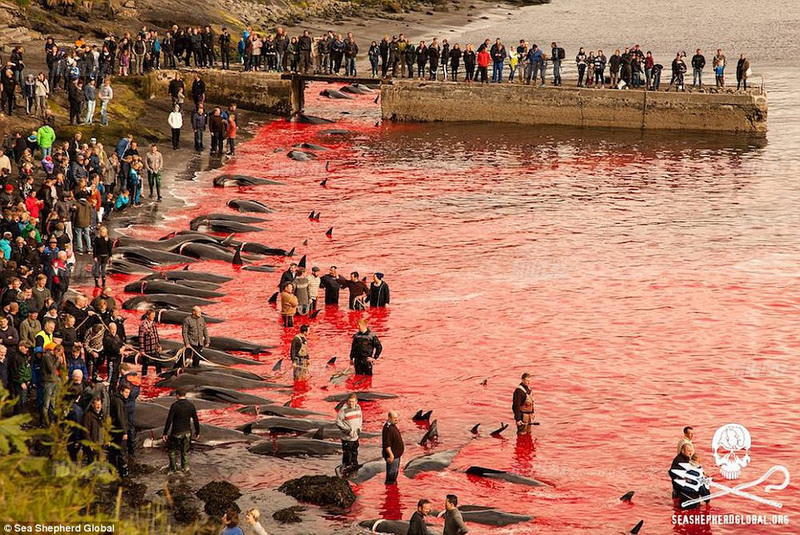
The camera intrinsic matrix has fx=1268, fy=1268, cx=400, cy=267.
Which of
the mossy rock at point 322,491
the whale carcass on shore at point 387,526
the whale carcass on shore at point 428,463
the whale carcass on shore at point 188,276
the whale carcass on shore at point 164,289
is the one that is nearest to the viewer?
the whale carcass on shore at point 387,526

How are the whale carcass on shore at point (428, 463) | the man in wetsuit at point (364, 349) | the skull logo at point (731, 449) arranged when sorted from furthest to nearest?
the man in wetsuit at point (364, 349) < the skull logo at point (731, 449) < the whale carcass on shore at point (428, 463)

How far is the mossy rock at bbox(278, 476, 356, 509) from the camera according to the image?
22.4 meters

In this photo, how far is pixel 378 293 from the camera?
34688 mm

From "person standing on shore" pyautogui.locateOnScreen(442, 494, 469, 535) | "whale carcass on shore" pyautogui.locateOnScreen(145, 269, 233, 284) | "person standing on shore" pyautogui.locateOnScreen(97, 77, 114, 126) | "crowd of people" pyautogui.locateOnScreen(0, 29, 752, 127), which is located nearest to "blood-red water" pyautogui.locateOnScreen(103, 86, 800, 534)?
"whale carcass on shore" pyautogui.locateOnScreen(145, 269, 233, 284)

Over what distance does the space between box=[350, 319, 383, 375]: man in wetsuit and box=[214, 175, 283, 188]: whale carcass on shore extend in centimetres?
1959

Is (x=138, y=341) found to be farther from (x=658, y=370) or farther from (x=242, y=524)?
(x=658, y=370)

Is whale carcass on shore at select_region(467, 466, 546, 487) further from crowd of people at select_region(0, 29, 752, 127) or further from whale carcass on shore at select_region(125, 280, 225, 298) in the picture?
crowd of people at select_region(0, 29, 752, 127)

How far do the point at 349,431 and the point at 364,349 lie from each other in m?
5.97

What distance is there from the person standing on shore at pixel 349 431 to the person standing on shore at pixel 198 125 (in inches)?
1211

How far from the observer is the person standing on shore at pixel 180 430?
23.0 m

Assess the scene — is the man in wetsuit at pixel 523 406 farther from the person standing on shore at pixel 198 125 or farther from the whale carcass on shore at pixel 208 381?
the person standing on shore at pixel 198 125

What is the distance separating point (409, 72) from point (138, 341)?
35.6m

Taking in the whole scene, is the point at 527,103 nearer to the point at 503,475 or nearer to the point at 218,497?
the point at 503,475

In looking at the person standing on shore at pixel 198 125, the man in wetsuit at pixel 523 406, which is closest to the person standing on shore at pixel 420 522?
the man in wetsuit at pixel 523 406
